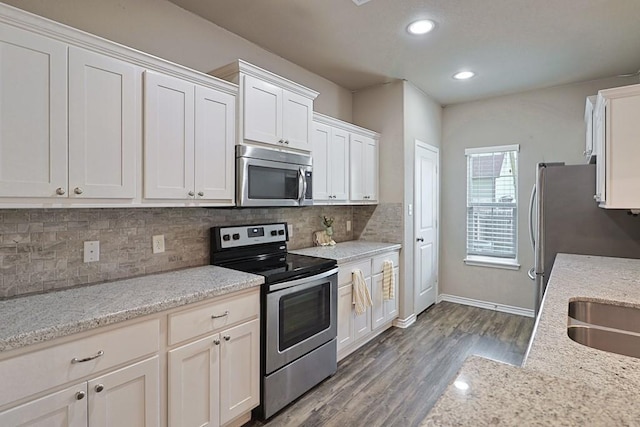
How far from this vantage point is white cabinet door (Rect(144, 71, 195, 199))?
1.85 metres

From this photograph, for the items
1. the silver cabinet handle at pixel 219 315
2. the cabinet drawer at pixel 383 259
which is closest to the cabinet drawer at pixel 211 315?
the silver cabinet handle at pixel 219 315

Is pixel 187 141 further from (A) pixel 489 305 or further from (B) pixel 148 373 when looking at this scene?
(A) pixel 489 305

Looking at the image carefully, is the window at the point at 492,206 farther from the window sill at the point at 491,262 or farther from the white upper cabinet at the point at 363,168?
the white upper cabinet at the point at 363,168

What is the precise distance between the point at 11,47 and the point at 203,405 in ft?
6.12

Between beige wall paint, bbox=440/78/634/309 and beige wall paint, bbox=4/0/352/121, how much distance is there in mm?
2654

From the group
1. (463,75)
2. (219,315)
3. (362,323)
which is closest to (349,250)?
(362,323)

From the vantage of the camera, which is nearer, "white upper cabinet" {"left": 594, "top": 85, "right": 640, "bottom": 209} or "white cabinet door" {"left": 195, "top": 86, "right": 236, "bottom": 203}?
"white upper cabinet" {"left": 594, "top": 85, "right": 640, "bottom": 209}

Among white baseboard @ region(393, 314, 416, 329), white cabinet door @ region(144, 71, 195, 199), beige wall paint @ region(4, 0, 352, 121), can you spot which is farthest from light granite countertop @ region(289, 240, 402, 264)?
beige wall paint @ region(4, 0, 352, 121)

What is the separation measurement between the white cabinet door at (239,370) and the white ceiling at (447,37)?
212cm

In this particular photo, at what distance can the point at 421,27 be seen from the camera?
100 inches

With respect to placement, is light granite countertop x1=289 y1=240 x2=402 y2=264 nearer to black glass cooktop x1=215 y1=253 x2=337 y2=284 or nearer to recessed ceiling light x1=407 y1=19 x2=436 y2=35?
black glass cooktop x1=215 y1=253 x2=337 y2=284

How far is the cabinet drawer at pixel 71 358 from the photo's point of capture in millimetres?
1204

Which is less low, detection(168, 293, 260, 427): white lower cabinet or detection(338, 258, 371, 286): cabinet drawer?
detection(338, 258, 371, 286): cabinet drawer

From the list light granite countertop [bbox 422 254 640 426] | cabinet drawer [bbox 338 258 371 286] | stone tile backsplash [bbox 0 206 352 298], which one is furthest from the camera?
cabinet drawer [bbox 338 258 371 286]
